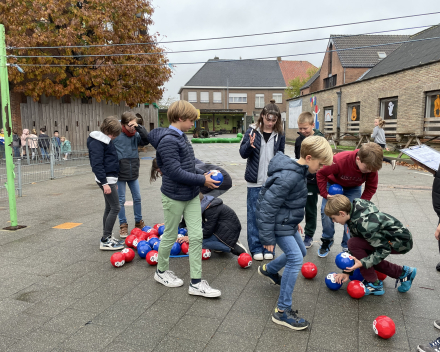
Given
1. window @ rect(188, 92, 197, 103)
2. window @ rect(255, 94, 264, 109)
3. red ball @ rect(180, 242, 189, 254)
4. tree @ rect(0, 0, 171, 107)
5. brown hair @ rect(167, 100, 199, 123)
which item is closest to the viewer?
brown hair @ rect(167, 100, 199, 123)

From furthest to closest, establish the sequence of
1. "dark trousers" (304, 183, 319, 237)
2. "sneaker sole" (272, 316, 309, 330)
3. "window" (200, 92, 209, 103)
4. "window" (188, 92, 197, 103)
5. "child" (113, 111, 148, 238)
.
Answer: "window" (200, 92, 209, 103)
"window" (188, 92, 197, 103)
"child" (113, 111, 148, 238)
"dark trousers" (304, 183, 319, 237)
"sneaker sole" (272, 316, 309, 330)

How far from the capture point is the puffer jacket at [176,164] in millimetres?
3320

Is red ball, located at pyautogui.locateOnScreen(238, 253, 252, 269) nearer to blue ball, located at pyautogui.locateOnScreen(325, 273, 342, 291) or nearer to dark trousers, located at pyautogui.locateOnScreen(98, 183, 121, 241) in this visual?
blue ball, located at pyautogui.locateOnScreen(325, 273, 342, 291)

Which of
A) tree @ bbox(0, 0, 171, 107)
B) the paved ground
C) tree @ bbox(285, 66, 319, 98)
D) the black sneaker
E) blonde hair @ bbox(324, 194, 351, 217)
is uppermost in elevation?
tree @ bbox(285, 66, 319, 98)

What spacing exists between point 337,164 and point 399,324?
1.75 metres

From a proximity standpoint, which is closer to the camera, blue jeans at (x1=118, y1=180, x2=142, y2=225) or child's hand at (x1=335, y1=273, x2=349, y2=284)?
child's hand at (x1=335, y1=273, x2=349, y2=284)

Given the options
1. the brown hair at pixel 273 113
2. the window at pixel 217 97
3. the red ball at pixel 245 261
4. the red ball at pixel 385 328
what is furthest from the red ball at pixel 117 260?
the window at pixel 217 97

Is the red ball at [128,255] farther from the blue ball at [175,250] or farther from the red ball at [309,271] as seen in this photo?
the red ball at [309,271]

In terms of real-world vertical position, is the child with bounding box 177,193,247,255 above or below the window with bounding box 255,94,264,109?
below

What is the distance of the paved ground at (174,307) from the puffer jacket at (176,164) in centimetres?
108

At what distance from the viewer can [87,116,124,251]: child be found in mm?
4648

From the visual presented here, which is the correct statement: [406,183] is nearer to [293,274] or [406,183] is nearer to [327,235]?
[327,235]

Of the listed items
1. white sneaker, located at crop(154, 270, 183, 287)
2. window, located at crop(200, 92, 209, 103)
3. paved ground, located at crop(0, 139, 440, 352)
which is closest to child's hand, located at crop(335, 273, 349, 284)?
paved ground, located at crop(0, 139, 440, 352)

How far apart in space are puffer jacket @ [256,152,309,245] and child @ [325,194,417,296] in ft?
1.34
